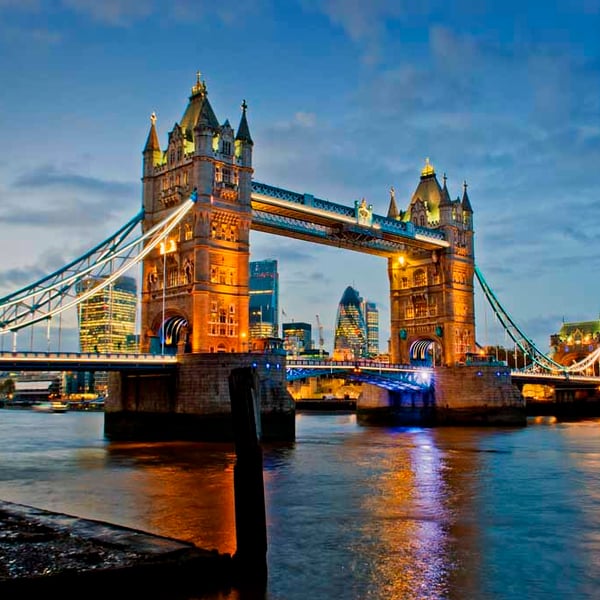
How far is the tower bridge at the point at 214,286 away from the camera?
42875 mm

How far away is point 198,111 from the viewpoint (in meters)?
50.7

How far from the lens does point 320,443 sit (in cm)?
4412

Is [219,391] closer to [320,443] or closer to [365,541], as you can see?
[320,443]

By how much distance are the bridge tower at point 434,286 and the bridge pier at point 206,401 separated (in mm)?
26124

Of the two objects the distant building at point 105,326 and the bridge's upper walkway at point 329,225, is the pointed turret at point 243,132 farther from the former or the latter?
the distant building at point 105,326

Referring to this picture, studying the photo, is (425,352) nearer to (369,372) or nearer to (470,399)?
(470,399)

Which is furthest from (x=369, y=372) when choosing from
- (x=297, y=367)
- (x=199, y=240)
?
(x=199, y=240)

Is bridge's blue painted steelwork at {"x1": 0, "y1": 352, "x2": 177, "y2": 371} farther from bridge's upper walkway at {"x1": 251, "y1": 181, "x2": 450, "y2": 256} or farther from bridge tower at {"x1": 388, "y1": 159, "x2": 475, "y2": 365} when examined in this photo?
bridge tower at {"x1": 388, "y1": 159, "x2": 475, "y2": 365}

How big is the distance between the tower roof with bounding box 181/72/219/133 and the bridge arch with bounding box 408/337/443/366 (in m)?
30.0

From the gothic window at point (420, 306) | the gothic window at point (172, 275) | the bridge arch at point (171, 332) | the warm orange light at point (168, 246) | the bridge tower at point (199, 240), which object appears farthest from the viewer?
the gothic window at point (420, 306)

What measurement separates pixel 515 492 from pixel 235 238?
95.6ft

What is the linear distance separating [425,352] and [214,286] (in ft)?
100

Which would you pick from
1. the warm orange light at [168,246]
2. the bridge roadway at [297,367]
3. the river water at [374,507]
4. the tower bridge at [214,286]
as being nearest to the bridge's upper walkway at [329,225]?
the tower bridge at [214,286]

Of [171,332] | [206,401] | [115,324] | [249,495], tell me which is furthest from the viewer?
[115,324]
